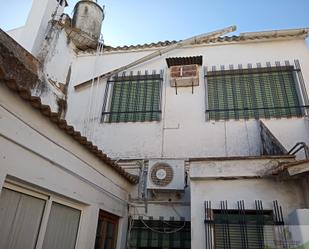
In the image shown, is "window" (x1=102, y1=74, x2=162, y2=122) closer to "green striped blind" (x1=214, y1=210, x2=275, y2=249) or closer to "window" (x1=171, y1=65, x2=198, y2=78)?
"window" (x1=171, y1=65, x2=198, y2=78)

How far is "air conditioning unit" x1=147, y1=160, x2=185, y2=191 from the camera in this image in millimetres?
6578

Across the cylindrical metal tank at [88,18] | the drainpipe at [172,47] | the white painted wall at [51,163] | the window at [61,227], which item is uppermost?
the cylindrical metal tank at [88,18]

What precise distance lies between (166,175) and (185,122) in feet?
7.15

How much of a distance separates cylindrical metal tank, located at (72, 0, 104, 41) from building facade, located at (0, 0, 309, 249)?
0.06 m

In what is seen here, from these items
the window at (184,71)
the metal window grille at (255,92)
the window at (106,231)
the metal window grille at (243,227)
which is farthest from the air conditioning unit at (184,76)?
A: the window at (106,231)

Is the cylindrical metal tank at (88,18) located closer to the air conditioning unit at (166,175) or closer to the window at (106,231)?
the air conditioning unit at (166,175)

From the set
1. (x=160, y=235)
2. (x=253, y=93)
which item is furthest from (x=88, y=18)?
(x=160, y=235)

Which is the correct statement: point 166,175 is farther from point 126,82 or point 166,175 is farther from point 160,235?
point 126,82

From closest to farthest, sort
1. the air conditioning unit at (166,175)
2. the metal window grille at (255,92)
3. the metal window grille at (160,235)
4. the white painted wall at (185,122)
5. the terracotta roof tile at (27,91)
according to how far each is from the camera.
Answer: the terracotta roof tile at (27,91), the metal window grille at (160,235), the air conditioning unit at (166,175), the white painted wall at (185,122), the metal window grille at (255,92)

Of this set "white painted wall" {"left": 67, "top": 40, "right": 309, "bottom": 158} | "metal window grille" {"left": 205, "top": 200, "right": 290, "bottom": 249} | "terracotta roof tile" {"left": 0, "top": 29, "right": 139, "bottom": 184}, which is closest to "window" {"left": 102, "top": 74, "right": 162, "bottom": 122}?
"white painted wall" {"left": 67, "top": 40, "right": 309, "bottom": 158}

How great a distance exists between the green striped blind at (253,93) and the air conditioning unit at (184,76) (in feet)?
1.72

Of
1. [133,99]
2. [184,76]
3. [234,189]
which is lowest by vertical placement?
[234,189]

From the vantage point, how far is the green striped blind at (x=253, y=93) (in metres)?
8.00

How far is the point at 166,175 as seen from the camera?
263 inches
